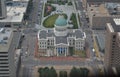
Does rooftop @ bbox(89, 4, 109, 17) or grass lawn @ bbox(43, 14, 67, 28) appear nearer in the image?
rooftop @ bbox(89, 4, 109, 17)

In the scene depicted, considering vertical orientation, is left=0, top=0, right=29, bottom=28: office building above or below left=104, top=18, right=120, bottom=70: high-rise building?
below

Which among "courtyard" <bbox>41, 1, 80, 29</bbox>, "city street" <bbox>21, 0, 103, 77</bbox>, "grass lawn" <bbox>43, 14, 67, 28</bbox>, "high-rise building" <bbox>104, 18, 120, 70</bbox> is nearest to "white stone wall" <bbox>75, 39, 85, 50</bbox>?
"city street" <bbox>21, 0, 103, 77</bbox>

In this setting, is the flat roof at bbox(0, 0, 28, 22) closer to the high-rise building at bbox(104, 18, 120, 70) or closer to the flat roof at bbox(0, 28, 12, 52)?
the high-rise building at bbox(104, 18, 120, 70)

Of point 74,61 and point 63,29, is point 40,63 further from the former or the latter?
point 63,29

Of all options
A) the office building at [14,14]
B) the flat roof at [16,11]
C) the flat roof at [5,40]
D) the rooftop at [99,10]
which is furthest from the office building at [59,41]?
the flat roof at [5,40]

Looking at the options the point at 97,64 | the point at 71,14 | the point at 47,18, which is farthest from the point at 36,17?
the point at 97,64

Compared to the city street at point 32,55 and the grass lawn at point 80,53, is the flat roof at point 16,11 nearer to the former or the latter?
the city street at point 32,55

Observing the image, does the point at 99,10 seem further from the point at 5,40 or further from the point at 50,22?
the point at 5,40

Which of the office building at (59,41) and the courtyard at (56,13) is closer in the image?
the office building at (59,41)
